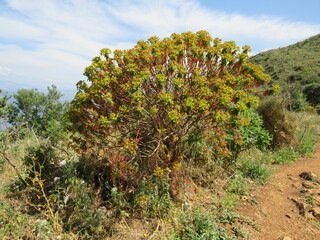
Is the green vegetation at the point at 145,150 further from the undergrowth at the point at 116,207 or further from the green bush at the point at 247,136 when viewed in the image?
the green bush at the point at 247,136

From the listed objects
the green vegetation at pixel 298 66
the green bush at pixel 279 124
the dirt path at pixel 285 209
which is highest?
the green vegetation at pixel 298 66

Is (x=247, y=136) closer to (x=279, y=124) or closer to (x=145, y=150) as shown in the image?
(x=279, y=124)

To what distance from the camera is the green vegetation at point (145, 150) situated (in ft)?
8.77

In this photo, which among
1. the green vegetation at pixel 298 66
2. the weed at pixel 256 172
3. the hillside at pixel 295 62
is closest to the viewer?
the weed at pixel 256 172

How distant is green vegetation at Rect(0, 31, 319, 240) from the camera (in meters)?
2.67

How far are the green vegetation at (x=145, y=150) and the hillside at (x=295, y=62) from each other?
25561 mm

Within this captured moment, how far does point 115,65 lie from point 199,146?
1.87m

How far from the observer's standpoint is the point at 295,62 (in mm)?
31297

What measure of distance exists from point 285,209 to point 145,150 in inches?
88.7

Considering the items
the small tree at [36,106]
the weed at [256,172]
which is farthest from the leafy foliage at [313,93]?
the small tree at [36,106]

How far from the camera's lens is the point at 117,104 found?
2.87 meters

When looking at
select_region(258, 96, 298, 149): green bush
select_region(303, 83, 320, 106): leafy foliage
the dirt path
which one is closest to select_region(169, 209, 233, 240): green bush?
the dirt path

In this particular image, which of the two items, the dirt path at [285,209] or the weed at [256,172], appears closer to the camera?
the dirt path at [285,209]

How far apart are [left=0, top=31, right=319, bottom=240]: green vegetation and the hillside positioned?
2556 centimetres
